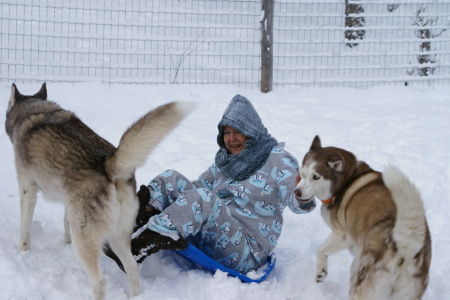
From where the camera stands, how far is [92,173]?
2.76 metres

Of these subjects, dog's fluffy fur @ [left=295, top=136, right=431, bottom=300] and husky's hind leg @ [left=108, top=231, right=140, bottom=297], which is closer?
dog's fluffy fur @ [left=295, top=136, right=431, bottom=300]

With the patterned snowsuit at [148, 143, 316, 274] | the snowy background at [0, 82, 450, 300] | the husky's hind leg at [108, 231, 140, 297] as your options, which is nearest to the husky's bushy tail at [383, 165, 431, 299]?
the snowy background at [0, 82, 450, 300]

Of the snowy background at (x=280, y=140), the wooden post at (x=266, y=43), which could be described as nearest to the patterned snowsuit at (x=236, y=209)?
the snowy background at (x=280, y=140)

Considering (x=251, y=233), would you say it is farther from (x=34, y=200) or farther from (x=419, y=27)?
(x=419, y=27)

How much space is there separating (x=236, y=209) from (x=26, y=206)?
52.7 inches

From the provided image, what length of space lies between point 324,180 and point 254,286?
2.46 feet

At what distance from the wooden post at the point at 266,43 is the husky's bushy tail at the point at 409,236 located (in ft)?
18.1

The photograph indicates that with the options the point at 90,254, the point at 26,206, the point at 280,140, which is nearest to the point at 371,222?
the point at 90,254

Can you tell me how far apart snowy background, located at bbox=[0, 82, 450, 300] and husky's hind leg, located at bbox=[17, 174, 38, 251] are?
0.25 ft

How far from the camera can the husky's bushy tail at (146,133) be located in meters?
2.58

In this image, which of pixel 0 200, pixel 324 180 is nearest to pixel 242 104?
pixel 324 180

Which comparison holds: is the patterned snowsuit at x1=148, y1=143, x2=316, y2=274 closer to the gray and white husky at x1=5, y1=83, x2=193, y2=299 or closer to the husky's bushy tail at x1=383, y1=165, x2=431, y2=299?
the gray and white husky at x1=5, y1=83, x2=193, y2=299

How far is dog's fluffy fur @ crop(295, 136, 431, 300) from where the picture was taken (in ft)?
7.35

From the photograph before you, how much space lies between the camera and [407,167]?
4.92m
